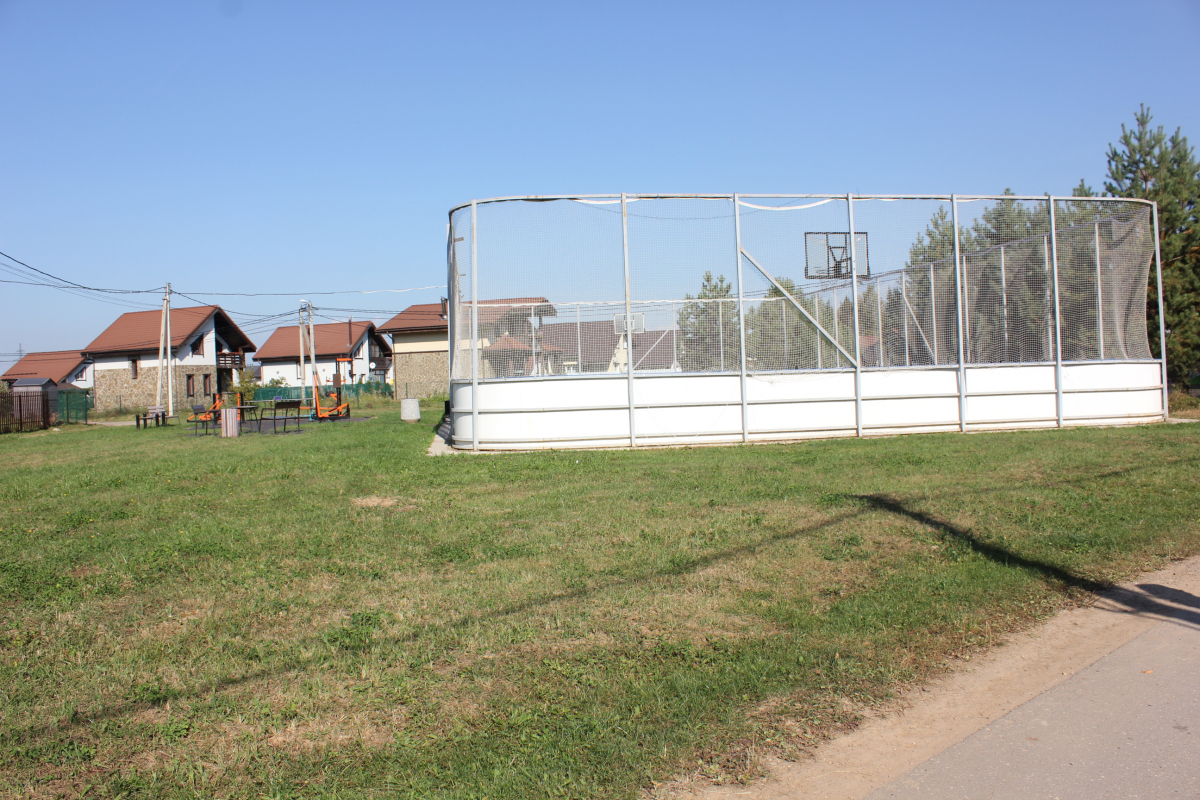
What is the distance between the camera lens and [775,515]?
25.5 ft

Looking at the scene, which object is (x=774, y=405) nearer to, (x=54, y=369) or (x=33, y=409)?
(x=33, y=409)

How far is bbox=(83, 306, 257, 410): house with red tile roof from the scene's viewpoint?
48156 millimetres

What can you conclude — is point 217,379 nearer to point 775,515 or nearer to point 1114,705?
point 775,515

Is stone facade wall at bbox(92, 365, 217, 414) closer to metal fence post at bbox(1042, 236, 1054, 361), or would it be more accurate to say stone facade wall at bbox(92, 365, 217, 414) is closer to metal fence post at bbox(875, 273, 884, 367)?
metal fence post at bbox(875, 273, 884, 367)

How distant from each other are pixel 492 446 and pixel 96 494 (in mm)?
6327

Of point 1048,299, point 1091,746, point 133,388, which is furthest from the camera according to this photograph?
point 133,388

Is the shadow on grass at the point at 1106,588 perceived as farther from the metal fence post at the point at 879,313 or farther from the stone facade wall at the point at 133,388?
the stone facade wall at the point at 133,388

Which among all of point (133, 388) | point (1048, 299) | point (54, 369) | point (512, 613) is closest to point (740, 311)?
point (1048, 299)

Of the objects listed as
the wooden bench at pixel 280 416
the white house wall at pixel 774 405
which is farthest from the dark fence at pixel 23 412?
the white house wall at pixel 774 405

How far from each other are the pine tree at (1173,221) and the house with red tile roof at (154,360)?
4785 cm

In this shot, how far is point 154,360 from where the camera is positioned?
48781mm

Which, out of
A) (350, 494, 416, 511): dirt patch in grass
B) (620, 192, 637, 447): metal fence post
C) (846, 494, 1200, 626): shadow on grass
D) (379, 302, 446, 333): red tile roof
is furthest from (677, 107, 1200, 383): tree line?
(379, 302, 446, 333): red tile roof

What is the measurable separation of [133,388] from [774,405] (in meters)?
47.7

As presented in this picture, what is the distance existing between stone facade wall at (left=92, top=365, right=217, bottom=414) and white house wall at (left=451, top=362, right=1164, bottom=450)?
4020cm
